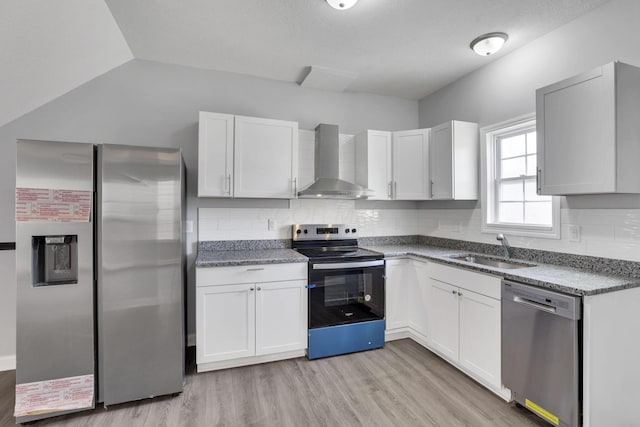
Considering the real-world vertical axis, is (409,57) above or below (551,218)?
above

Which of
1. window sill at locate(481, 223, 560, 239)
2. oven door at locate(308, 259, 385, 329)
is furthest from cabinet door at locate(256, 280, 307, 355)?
window sill at locate(481, 223, 560, 239)

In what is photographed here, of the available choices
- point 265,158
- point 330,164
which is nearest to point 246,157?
point 265,158

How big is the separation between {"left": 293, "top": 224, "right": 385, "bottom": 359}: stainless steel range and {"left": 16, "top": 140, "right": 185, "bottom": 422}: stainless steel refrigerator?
1116 mm

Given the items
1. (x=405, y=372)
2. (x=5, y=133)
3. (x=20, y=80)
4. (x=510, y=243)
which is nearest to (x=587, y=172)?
(x=510, y=243)

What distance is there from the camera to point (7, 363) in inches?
98.8

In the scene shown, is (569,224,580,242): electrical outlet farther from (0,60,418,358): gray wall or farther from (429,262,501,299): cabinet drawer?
(0,60,418,358): gray wall

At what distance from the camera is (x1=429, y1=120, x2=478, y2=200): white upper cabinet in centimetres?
300

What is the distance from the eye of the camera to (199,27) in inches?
92.7

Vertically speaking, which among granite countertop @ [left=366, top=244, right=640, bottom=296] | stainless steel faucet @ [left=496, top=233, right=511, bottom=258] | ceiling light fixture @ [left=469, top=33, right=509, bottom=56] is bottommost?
granite countertop @ [left=366, top=244, right=640, bottom=296]

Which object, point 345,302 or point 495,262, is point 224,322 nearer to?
point 345,302

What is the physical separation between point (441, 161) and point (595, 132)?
135 centimetres

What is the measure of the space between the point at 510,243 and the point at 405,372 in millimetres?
1488

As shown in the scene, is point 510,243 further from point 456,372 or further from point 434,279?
point 456,372

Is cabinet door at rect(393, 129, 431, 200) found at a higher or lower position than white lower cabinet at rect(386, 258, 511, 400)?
higher
